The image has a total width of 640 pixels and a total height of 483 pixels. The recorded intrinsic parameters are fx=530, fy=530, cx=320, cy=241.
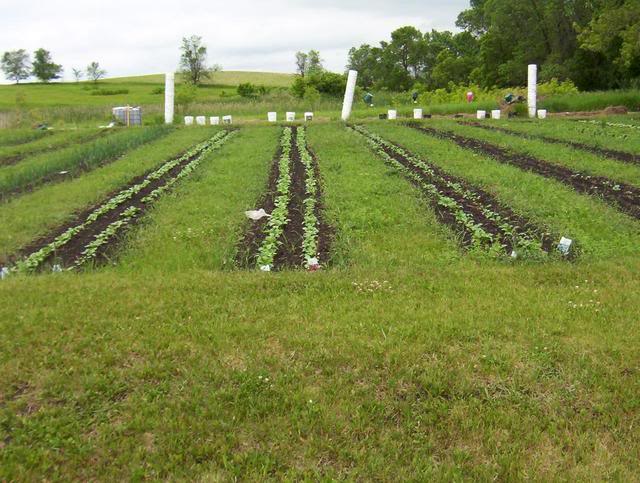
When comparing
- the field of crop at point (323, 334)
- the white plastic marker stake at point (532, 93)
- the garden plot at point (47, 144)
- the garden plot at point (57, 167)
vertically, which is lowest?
the field of crop at point (323, 334)

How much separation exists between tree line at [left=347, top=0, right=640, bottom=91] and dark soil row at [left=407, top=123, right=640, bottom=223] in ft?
48.8

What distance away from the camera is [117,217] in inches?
350

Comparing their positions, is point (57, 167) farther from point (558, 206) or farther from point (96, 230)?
point (558, 206)

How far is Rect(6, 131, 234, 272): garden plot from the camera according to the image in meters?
6.79

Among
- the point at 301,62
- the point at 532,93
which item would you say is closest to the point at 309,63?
the point at 301,62

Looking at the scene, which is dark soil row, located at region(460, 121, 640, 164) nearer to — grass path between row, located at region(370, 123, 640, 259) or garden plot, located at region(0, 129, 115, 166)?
grass path between row, located at region(370, 123, 640, 259)

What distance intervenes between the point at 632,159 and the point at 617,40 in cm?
2579

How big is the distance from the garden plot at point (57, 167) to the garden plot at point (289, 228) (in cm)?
522

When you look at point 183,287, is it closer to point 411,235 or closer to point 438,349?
point 438,349

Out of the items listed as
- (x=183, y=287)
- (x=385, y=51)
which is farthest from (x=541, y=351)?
(x=385, y=51)

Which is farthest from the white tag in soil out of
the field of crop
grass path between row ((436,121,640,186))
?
grass path between row ((436,121,640,186))

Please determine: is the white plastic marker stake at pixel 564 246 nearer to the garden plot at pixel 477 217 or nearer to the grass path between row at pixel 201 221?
the garden plot at pixel 477 217

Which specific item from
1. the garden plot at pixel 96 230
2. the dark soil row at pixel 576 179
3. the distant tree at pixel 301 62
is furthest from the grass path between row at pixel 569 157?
the distant tree at pixel 301 62

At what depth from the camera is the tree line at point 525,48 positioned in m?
28.4
